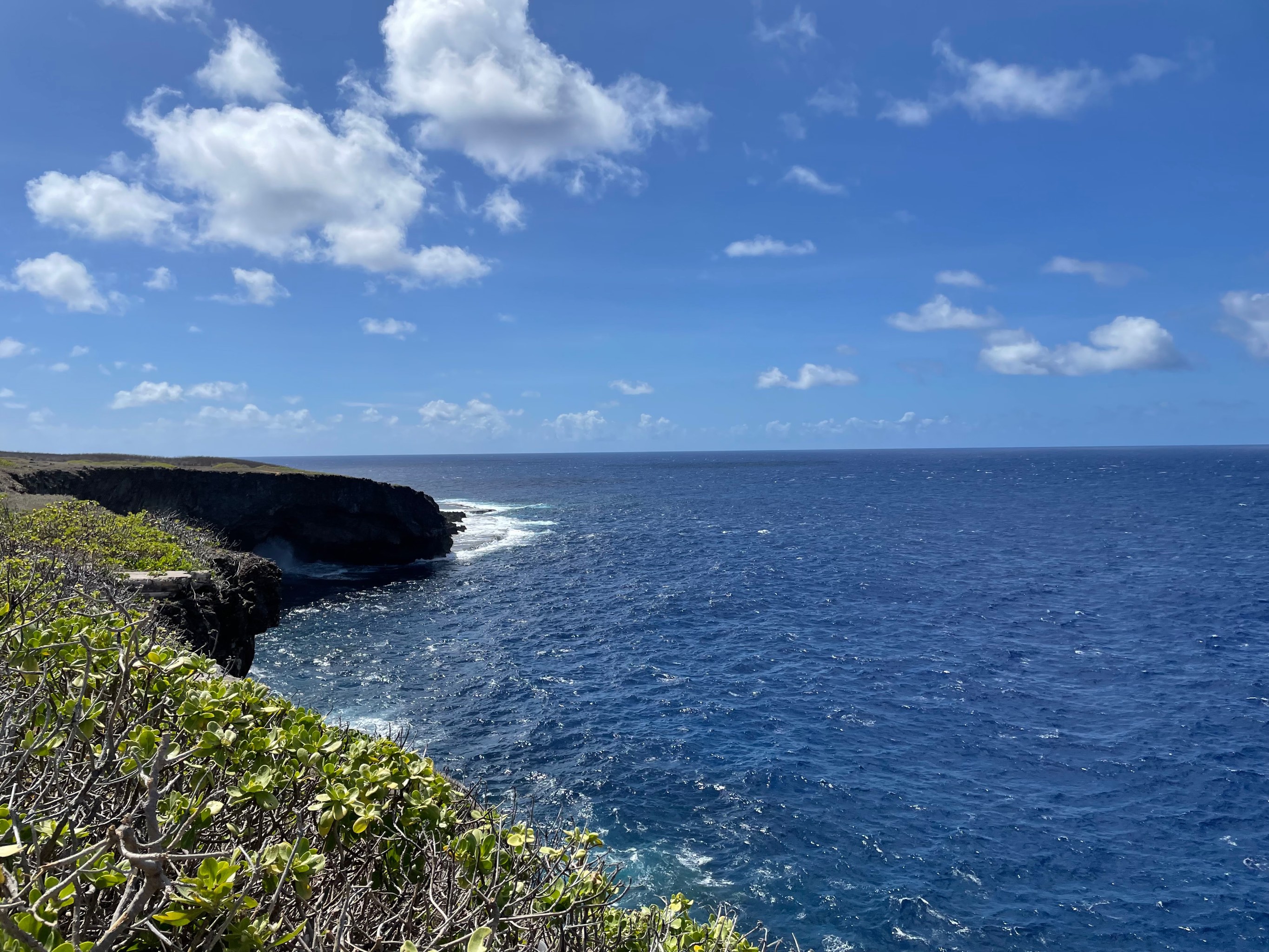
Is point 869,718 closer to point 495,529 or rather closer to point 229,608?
point 229,608

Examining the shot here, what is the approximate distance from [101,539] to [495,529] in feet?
221

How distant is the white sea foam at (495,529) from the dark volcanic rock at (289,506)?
3512mm

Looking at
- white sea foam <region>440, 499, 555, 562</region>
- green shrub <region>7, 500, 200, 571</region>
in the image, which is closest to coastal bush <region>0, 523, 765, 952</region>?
green shrub <region>7, 500, 200, 571</region>

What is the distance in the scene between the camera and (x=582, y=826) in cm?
2202

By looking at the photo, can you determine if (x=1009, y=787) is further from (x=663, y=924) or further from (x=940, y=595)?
(x=940, y=595)

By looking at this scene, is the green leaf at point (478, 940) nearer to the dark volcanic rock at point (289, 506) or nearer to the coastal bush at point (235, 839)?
the coastal bush at point (235, 839)

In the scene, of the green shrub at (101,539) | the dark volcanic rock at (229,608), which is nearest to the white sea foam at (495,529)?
the dark volcanic rock at (229,608)

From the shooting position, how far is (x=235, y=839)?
6137 mm

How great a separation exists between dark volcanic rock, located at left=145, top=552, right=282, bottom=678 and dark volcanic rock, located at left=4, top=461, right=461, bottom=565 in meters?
24.6

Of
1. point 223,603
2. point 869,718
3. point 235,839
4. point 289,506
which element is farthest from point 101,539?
point 289,506

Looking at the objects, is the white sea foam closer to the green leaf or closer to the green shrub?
the green shrub

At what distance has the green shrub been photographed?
2153cm

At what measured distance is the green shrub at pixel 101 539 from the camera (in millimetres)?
21531

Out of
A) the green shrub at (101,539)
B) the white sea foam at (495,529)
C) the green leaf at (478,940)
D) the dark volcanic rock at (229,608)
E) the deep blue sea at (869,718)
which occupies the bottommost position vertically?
the deep blue sea at (869,718)
